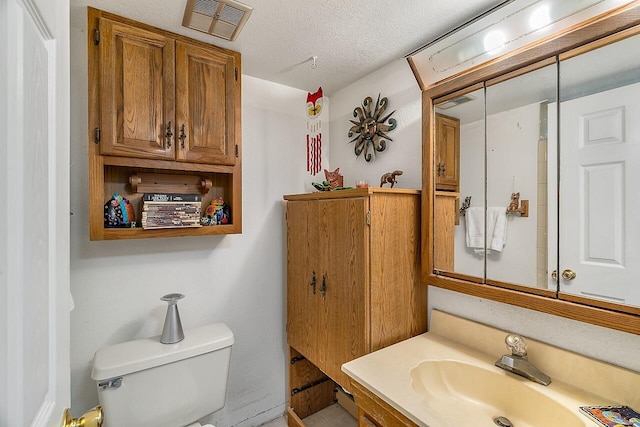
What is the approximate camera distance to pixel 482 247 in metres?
1.26

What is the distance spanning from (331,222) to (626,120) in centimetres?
111

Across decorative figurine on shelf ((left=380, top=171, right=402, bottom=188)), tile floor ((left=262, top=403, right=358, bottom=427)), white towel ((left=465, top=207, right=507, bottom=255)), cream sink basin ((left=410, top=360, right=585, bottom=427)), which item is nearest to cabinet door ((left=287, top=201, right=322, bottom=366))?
decorative figurine on shelf ((left=380, top=171, right=402, bottom=188))

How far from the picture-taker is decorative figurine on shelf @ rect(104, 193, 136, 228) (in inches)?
53.8

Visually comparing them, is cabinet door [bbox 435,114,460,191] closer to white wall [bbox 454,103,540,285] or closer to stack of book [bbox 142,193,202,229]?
white wall [bbox 454,103,540,285]

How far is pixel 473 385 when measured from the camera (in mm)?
1154

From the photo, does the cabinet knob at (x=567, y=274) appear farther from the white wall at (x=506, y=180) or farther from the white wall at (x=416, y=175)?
the white wall at (x=416, y=175)

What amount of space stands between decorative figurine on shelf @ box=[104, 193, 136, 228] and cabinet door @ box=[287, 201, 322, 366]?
2.80 ft

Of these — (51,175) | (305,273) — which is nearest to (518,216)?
(305,273)

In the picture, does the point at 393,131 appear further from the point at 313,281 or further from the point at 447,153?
the point at 313,281

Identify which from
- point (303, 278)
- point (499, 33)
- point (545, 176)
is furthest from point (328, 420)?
point (499, 33)

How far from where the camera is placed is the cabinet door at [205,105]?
57.1 inches

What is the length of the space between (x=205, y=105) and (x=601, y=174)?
168 cm

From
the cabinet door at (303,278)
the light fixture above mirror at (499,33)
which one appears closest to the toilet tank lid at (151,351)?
the cabinet door at (303,278)

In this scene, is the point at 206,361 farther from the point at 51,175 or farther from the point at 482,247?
the point at 482,247
